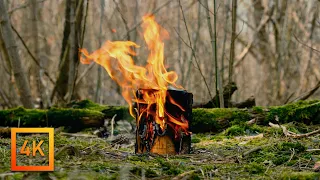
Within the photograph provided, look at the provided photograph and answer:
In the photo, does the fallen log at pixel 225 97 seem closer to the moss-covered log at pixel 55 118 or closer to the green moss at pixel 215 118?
the green moss at pixel 215 118

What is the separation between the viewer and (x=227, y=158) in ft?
12.2

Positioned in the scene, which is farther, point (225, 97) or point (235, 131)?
point (225, 97)

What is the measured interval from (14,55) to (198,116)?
2929 millimetres

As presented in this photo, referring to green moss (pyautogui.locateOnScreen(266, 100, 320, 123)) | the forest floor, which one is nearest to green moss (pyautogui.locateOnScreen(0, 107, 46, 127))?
the forest floor

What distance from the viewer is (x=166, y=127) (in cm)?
405

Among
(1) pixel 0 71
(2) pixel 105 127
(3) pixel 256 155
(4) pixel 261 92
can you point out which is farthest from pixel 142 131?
(4) pixel 261 92

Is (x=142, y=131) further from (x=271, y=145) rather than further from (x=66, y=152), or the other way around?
(x=271, y=145)

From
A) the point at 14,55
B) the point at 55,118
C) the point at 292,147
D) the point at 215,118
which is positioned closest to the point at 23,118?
the point at 55,118

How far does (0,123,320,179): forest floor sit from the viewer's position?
289cm

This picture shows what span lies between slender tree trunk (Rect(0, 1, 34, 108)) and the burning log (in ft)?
10.4

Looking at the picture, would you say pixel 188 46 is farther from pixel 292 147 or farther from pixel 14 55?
pixel 14 55

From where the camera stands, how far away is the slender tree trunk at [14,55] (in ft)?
20.9

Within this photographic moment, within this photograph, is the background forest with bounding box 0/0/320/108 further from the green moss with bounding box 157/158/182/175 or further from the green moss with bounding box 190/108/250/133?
the green moss with bounding box 157/158/182/175

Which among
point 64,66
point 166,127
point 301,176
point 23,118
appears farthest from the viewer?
point 64,66
